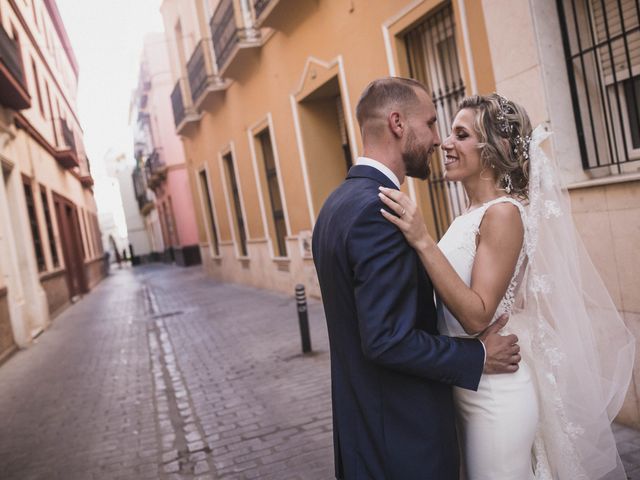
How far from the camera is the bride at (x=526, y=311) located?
1869mm

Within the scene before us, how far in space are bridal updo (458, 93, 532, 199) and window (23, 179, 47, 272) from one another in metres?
14.0

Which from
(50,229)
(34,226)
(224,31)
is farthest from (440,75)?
(50,229)

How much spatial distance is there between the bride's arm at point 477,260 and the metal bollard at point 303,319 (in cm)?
497

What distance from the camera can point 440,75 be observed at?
6.31 metres

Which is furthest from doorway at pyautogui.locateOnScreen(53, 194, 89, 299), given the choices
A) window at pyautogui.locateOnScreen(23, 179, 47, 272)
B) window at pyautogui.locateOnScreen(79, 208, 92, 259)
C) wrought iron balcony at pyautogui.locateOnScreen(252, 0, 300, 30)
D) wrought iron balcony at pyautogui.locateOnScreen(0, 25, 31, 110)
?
wrought iron balcony at pyautogui.locateOnScreen(252, 0, 300, 30)

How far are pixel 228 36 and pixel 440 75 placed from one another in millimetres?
6888

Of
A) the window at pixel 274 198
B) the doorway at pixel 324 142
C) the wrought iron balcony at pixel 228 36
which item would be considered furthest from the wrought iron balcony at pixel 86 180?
the doorway at pixel 324 142

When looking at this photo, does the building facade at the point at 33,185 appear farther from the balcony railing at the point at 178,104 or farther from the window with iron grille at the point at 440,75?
the window with iron grille at the point at 440,75

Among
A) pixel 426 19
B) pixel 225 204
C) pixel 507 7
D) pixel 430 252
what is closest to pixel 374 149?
pixel 430 252

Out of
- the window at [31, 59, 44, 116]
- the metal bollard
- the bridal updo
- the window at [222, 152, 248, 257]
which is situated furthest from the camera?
the window at [31, 59, 44, 116]

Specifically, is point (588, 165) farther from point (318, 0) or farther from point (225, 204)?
point (225, 204)

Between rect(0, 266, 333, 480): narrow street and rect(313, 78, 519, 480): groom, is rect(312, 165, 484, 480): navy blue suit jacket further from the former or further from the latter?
rect(0, 266, 333, 480): narrow street

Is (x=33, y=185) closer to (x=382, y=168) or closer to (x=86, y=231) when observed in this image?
(x=86, y=231)

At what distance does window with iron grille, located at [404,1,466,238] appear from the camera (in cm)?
604
